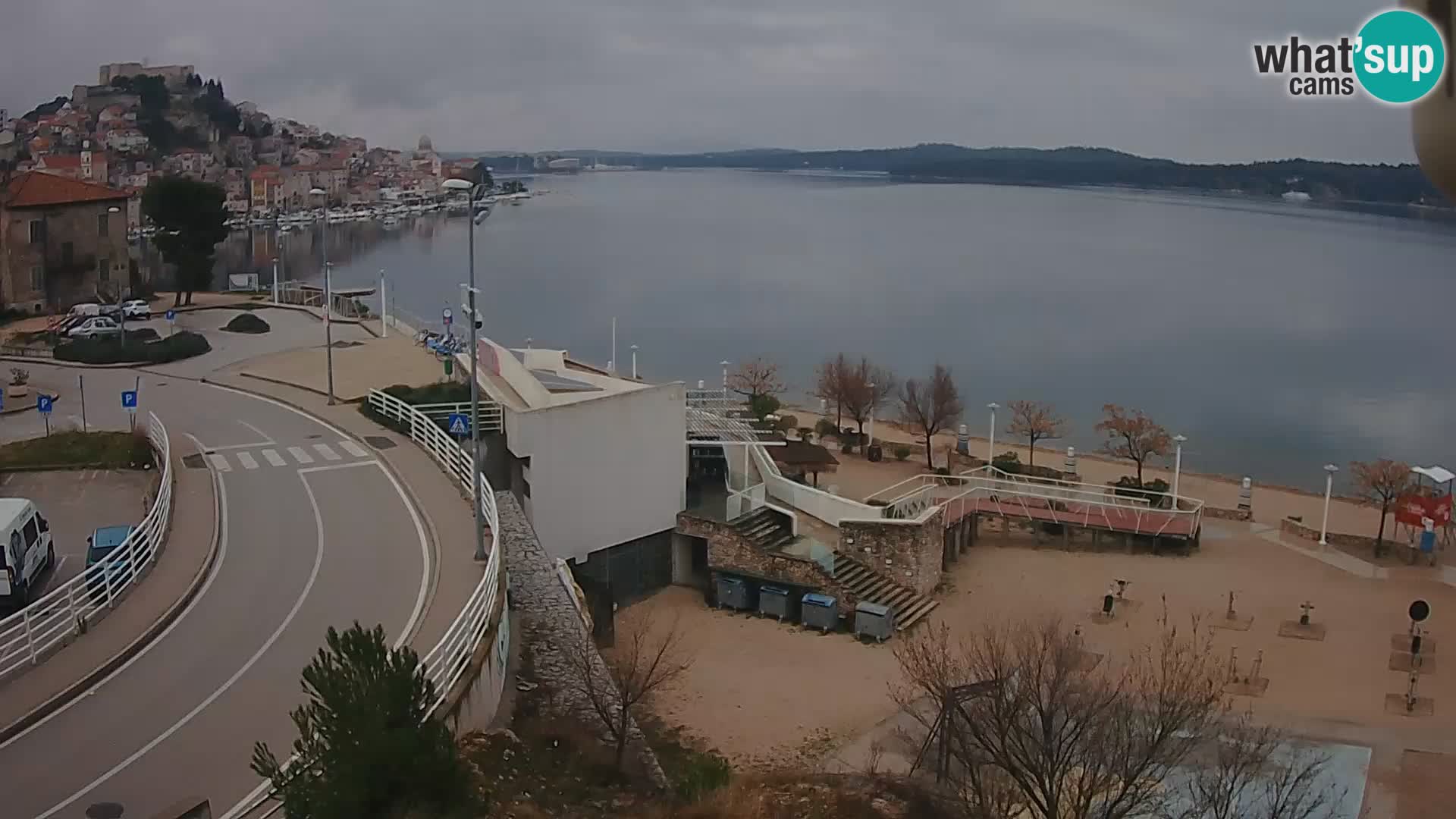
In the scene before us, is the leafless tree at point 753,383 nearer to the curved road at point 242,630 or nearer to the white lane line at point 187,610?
the curved road at point 242,630

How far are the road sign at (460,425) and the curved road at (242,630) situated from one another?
4.35 feet

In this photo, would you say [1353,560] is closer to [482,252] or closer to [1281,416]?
[1281,416]

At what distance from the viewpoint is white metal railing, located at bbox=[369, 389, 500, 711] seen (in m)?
12.1

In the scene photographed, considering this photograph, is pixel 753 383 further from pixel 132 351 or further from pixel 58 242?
pixel 58 242

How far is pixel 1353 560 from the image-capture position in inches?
1086

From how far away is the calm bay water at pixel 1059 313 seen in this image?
5591 centimetres

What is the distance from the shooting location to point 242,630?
1406cm

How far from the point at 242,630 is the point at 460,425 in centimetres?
711

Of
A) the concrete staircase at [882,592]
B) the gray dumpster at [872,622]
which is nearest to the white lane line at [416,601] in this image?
the gray dumpster at [872,622]

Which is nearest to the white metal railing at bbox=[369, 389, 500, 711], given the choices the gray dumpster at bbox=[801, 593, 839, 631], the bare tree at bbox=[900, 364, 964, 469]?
the gray dumpster at bbox=[801, 593, 839, 631]

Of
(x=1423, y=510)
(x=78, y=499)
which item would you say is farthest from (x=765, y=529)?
(x=1423, y=510)

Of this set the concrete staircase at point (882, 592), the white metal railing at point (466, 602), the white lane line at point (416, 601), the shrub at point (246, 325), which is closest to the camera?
the white lane line at point (416, 601)

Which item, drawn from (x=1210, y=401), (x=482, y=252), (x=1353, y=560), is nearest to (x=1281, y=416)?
(x=1210, y=401)

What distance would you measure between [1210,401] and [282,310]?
40035 millimetres
